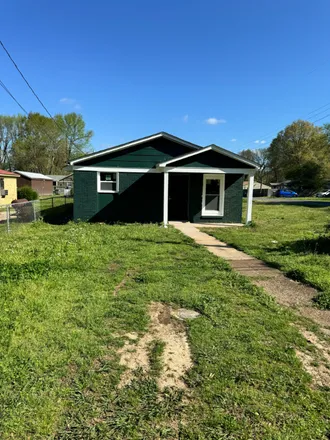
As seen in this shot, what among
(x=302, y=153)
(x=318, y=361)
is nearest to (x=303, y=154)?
(x=302, y=153)

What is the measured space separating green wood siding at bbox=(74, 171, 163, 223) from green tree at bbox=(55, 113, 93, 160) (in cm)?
4126

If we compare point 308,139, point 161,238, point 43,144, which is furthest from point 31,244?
point 308,139

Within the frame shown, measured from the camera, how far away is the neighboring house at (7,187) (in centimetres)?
2491

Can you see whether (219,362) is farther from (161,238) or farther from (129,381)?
(161,238)

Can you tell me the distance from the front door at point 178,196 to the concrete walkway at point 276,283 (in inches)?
217

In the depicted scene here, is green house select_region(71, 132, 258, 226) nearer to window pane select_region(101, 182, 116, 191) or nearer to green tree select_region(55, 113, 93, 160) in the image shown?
window pane select_region(101, 182, 116, 191)

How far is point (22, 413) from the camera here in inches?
77.8

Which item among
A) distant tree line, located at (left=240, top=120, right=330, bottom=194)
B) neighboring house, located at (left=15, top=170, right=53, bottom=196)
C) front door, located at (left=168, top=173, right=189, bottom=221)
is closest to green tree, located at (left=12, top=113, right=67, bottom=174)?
neighboring house, located at (left=15, top=170, right=53, bottom=196)

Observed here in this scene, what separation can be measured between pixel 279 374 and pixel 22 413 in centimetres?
203

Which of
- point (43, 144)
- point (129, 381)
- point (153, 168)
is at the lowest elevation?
point (129, 381)

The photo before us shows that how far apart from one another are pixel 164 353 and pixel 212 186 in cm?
1018

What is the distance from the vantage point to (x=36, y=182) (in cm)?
3962

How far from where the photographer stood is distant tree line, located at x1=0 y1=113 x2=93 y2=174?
5031 centimetres

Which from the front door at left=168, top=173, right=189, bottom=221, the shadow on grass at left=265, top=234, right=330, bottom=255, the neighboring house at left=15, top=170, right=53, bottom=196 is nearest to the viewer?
the shadow on grass at left=265, top=234, right=330, bottom=255
